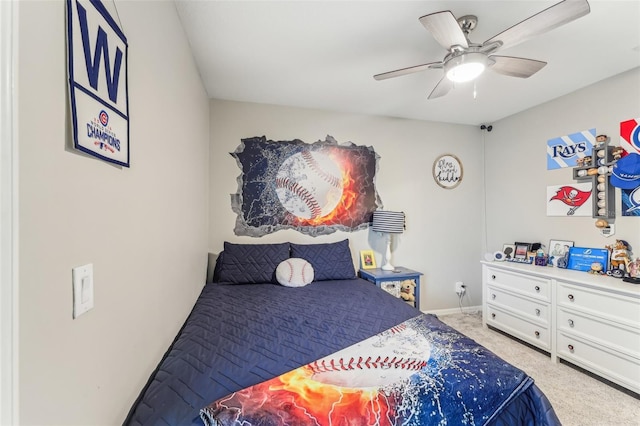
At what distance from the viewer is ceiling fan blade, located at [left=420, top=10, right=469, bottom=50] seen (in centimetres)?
133

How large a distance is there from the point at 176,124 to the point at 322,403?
1597mm

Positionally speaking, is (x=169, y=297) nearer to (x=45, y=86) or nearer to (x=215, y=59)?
(x=45, y=86)

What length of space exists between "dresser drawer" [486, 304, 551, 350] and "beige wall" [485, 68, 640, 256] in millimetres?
903

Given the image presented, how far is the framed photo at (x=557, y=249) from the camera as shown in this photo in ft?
8.98

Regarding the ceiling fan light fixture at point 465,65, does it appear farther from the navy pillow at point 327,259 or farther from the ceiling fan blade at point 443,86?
the navy pillow at point 327,259

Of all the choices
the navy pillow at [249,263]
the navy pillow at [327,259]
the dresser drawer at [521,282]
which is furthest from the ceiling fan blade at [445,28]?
the dresser drawer at [521,282]

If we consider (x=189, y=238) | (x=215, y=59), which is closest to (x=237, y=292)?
(x=189, y=238)

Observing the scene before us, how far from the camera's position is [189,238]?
203 cm

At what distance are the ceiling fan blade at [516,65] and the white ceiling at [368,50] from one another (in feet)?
0.78

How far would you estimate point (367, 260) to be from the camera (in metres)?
3.30

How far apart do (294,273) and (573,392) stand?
2.28m

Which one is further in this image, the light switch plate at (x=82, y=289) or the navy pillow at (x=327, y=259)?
the navy pillow at (x=327, y=259)

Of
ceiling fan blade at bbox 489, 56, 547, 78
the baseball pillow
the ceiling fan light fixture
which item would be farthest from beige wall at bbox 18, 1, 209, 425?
ceiling fan blade at bbox 489, 56, 547, 78

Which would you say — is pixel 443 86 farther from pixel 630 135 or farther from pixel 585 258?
pixel 585 258
